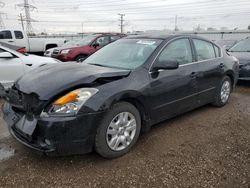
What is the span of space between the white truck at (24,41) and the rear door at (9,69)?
29.3 ft

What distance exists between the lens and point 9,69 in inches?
227

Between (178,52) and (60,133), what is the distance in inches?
95.0

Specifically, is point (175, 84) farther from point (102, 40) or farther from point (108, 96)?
point (102, 40)

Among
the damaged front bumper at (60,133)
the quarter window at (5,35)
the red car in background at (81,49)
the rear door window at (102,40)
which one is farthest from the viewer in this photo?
the quarter window at (5,35)

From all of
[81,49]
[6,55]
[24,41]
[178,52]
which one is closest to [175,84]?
[178,52]

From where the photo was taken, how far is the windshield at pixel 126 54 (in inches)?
142

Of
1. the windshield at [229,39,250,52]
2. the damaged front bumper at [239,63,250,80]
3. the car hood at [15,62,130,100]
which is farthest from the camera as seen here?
the windshield at [229,39,250,52]

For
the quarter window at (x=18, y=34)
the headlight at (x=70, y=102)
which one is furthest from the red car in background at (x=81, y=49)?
the headlight at (x=70, y=102)

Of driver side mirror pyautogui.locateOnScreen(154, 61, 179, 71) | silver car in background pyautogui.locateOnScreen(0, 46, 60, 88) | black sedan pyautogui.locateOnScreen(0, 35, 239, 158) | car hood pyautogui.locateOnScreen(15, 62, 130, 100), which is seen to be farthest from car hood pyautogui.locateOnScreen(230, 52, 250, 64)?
silver car in background pyautogui.locateOnScreen(0, 46, 60, 88)

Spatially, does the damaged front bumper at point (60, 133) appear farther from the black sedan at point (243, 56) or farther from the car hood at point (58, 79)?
the black sedan at point (243, 56)

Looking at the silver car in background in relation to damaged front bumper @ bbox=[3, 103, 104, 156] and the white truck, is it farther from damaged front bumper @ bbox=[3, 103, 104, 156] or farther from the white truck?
the white truck

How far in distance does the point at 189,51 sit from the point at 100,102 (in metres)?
2.20

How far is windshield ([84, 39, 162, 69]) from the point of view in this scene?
11.8 ft

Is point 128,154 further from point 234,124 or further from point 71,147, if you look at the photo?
point 234,124
